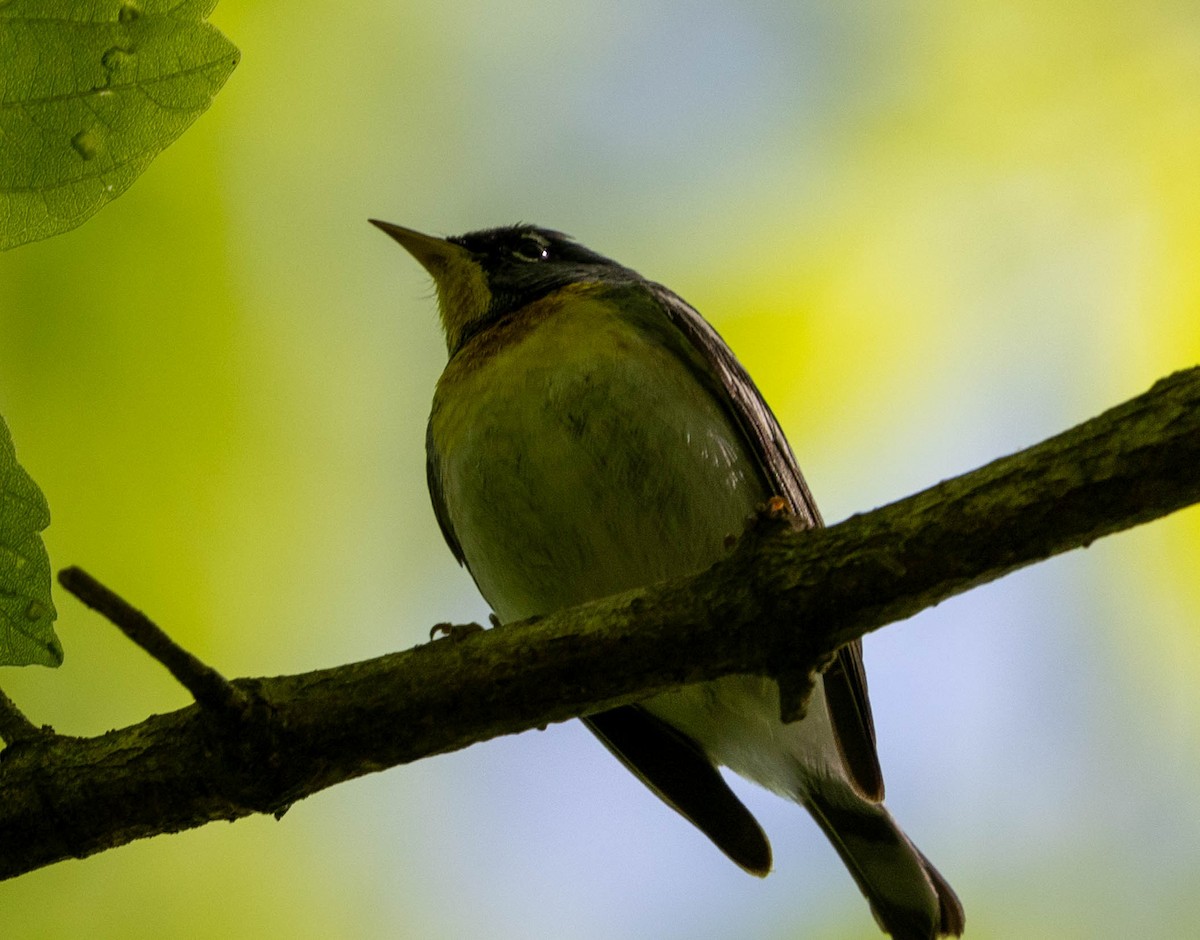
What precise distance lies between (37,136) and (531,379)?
2.71 metres

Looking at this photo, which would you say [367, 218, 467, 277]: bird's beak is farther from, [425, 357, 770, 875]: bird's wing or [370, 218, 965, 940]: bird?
[425, 357, 770, 875]: bird's wing

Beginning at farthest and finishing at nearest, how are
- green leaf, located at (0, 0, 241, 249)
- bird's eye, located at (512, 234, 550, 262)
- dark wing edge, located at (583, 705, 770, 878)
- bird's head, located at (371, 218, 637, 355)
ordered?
bird's eye, located at (512, 234, 550, 262) < bird's head, located at (371, 218, 637, 355) < dark wing edge, located at (583, 705, 770, 878) < green leaf, located at (0, 0, 241, 249)

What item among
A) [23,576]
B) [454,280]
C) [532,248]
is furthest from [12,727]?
[532,248]

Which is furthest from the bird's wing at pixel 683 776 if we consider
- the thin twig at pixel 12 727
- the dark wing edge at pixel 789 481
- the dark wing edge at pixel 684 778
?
the thin twig at pixel 12 727

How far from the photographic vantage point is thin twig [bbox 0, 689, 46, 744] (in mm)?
3064

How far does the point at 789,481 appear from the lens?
4.88 meters

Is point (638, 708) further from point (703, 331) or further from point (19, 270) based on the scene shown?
point (19, 270)

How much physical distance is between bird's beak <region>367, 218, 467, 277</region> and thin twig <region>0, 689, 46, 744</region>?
10.9ft

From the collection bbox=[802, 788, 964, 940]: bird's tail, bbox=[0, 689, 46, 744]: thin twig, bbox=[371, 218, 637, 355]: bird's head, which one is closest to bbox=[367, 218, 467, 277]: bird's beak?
bbox=[371, 218, 637, 355]: bird's head

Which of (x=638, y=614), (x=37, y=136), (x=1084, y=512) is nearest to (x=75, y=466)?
(x=638, y=614)

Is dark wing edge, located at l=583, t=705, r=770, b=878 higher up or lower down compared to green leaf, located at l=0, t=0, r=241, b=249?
lower down

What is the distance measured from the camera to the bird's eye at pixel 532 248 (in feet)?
20.8

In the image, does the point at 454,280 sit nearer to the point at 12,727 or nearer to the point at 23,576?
the point at 12,727

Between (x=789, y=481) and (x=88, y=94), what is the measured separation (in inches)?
130
